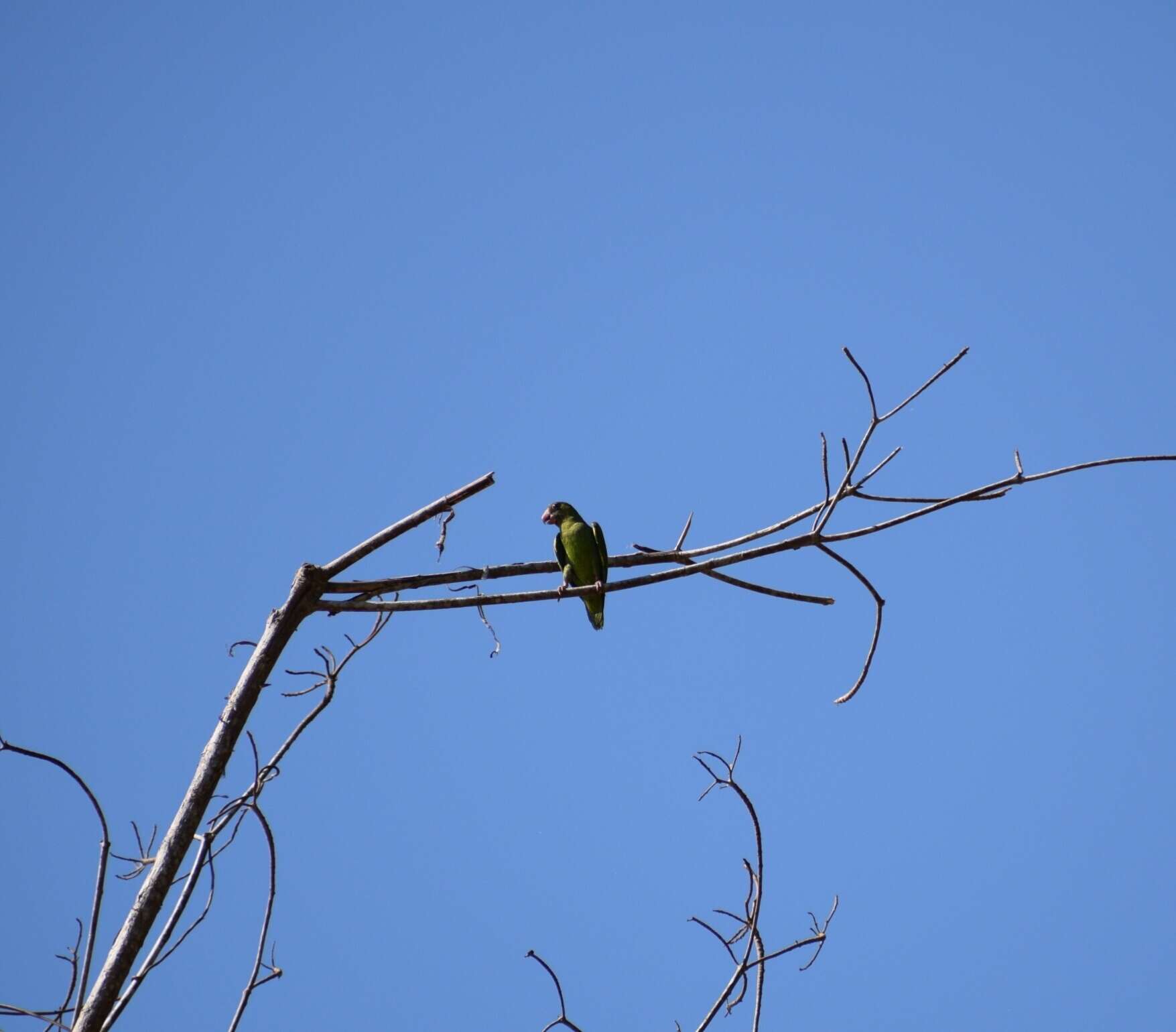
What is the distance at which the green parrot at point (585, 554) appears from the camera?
24.4 ft

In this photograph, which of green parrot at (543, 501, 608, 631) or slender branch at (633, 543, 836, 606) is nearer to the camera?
slender branch at (633, 543, 836, 606)

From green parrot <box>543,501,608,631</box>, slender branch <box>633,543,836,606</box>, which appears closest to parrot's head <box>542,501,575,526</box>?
green parrot <box>543,501,608,631</box>

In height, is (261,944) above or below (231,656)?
below

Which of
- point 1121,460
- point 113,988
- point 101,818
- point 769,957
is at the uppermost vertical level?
point 1121,460

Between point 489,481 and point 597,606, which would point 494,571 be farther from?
point 597,606

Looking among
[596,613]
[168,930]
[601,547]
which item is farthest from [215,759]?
[601,547]

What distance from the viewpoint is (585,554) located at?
756 centimetres

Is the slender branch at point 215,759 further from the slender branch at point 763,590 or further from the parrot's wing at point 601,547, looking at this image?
the parrot's wing at point 601,547

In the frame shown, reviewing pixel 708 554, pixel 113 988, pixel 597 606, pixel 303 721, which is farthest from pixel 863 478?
pixel 597 606

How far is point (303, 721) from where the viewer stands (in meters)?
3.24

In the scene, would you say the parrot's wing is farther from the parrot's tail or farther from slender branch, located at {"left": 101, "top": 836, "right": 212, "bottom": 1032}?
slender branch, located at {"left": 101, "top": 836, "right": 212, "bottom": 1032}

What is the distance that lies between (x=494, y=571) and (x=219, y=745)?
41.5 inches

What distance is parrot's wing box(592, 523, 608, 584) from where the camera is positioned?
763 centimetres

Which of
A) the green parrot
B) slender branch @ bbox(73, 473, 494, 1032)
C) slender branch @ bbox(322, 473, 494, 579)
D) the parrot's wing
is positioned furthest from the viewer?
the parrot's wing
